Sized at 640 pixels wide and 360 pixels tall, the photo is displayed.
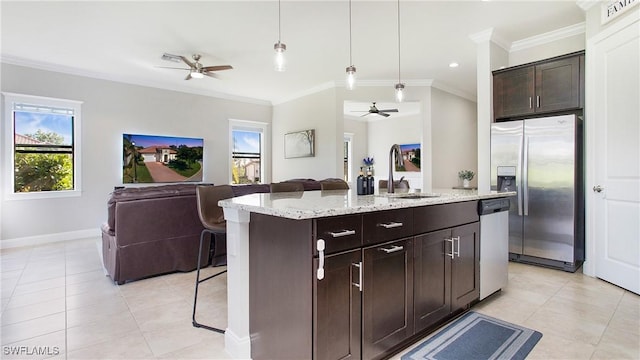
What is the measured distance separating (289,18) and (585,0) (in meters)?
Result: 3.09

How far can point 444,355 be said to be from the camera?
181cm

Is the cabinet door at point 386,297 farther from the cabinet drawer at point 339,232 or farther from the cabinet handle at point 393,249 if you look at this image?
the cabinet drawer at point 339,232

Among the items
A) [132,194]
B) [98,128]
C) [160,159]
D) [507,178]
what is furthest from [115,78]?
[507,178]

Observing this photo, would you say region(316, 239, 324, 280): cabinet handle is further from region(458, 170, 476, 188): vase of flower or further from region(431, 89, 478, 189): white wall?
region(458, 170, 476, 188): vase of flower

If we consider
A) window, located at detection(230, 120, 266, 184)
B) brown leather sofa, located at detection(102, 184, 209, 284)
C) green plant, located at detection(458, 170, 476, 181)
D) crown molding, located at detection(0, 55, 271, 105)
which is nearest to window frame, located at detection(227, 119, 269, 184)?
window, located at detection(230, 120, 266, 184)

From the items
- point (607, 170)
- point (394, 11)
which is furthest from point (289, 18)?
point (607, 170)

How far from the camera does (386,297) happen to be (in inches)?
65.1

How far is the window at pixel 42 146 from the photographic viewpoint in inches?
183

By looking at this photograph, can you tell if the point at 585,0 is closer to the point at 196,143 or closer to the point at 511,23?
the point at 511,23

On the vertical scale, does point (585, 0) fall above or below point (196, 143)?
above

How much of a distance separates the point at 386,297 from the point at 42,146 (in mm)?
5898

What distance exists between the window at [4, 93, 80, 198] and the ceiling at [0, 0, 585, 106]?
2.17ft

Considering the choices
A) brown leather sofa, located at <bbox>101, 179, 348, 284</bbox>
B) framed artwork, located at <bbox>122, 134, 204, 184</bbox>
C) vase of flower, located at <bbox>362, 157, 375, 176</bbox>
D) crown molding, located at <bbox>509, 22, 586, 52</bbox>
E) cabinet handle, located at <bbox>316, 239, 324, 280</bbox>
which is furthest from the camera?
vase of flower, located at <bbox>362, 157, 375, 176</bbox>

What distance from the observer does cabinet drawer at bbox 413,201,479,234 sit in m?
1.88
